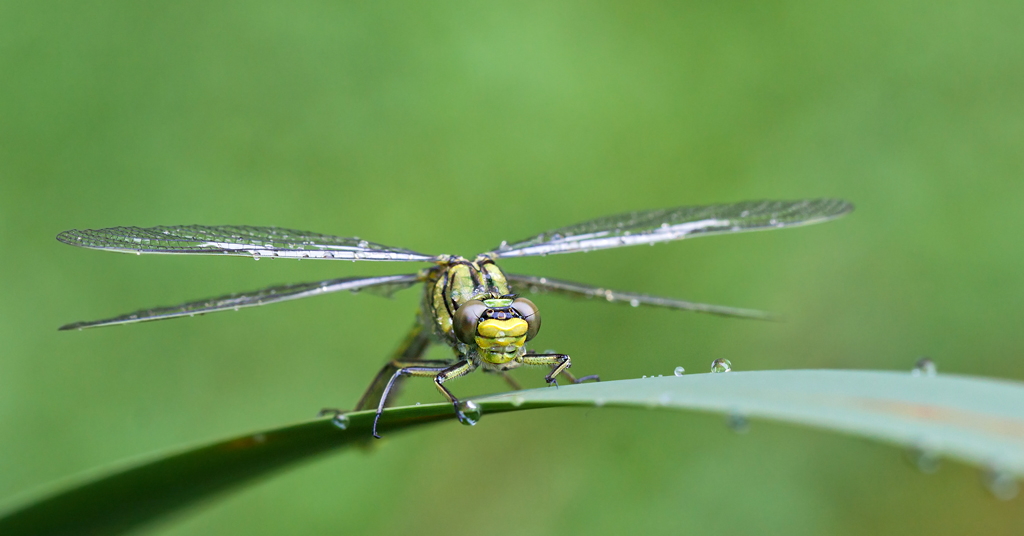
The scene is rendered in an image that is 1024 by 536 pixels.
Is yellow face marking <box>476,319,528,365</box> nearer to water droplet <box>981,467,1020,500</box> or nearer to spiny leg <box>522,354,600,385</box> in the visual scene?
spiny leg <box>522,354,600,385</box>

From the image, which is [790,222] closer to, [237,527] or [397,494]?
[397,494]

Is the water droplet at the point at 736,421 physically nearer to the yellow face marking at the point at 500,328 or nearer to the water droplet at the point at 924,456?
the water droplet at the point at 924,456

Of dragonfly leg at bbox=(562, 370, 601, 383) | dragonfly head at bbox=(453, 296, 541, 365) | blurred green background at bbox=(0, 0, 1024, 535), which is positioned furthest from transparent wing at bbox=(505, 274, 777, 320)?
blurred green background at bbox=(0, 0, 1024, 535)

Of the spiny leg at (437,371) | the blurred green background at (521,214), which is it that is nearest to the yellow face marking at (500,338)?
the spiny leg at (437,371)

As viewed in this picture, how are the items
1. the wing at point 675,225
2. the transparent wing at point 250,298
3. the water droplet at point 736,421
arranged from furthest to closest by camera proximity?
the wing at point 675,225 < the transparent wing at point 250,298 < the water droplet at point 736,421

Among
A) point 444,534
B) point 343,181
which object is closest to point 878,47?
point 343,181

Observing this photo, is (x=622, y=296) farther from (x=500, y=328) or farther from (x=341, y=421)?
(x=341, y=421)
